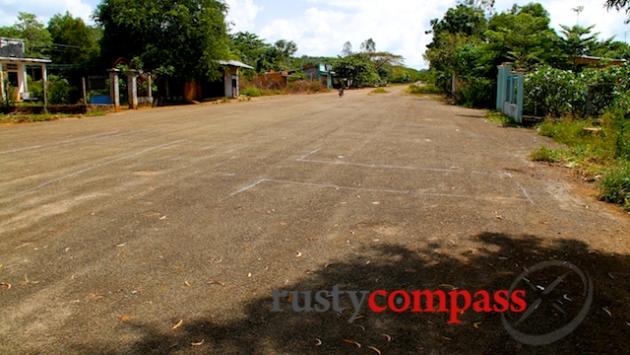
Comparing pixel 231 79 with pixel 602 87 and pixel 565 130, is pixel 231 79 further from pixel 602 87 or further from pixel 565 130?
pixel 565 130

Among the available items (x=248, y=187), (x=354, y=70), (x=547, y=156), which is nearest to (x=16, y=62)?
(x=248, y=187)

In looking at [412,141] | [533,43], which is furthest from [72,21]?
[412,141]

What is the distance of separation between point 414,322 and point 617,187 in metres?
5.22

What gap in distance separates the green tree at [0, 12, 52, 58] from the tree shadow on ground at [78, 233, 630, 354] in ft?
185

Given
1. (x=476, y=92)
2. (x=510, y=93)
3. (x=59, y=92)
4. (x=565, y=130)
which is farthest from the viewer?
(x=476, y=92)

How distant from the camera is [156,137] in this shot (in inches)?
533

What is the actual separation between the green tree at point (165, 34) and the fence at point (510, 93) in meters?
16.7

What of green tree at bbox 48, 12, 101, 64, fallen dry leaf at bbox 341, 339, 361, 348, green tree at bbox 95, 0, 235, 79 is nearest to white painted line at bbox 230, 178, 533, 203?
fallen dry leaf at bbox 341, 339, 361, 348

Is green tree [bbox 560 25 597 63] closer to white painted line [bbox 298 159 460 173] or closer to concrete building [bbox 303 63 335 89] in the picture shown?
white painted line [bbox 298 159 460 173]

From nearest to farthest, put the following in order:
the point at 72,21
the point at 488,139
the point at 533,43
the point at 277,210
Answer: the point at 277,210 → the point at 488,139 → the point at 533,43 → the point at 72,21

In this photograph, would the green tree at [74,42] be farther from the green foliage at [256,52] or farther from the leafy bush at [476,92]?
the leafy bush at [476,92]

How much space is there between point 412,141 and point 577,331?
975 centimetres

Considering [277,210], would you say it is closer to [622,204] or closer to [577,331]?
[577,331]

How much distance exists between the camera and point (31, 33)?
59.7m
